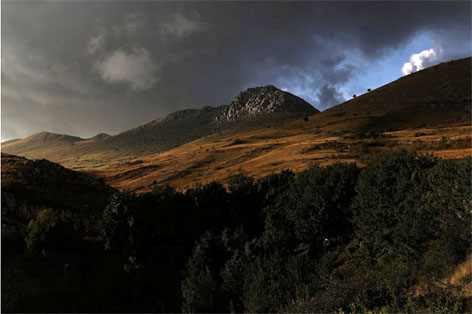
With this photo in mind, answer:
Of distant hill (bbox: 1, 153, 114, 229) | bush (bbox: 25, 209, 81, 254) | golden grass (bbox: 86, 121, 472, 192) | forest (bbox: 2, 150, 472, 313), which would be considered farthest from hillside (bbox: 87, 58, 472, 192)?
bush (bbox: 25, 209, 81, 254)

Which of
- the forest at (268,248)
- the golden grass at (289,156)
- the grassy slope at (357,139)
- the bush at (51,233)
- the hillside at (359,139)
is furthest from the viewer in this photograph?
the grassy slope at (357,139)

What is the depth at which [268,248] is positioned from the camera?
643 inches

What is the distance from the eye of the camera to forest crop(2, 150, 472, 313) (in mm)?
10719

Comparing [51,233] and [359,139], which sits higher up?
[359,139]

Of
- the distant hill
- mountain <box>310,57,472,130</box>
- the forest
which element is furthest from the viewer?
mountain <box>310,57,472,130</box>

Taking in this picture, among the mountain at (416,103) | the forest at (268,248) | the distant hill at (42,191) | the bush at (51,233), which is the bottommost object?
the forest at (268,248)

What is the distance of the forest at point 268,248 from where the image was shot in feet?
35.2

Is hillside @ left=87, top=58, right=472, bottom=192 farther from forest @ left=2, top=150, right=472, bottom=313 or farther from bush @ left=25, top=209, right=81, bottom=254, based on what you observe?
bush @ left=25, top=209, right=81, bottom=254

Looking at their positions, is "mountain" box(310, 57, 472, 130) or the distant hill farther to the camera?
"mountain" box(310, 57, 472, 130)

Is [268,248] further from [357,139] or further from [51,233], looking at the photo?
[357,139]

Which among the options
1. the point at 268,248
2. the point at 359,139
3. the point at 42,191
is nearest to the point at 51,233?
the point at 42,191

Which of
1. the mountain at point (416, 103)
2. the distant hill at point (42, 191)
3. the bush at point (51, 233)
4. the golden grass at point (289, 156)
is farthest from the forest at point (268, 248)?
the mountain at point (416, 103)

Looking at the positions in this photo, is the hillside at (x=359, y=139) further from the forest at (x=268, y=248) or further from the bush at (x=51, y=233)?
the bush at (x=51, y=233)

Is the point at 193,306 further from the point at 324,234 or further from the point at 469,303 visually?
the point at 469,303
